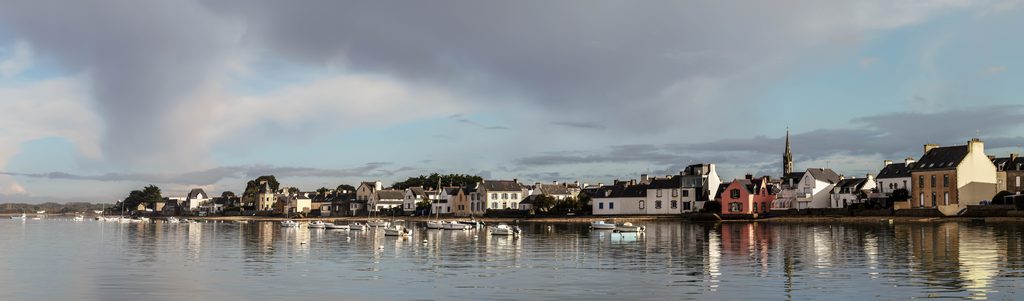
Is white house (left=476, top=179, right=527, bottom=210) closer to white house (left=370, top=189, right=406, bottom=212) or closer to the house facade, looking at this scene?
white house (left=370, top=189, right=406, bottom=212)

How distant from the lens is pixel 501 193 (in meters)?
156

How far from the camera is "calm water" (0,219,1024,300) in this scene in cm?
2978

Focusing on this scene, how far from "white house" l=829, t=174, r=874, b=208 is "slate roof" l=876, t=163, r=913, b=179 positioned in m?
2.02

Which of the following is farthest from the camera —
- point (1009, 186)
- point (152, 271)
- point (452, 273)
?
point (1009, 186)

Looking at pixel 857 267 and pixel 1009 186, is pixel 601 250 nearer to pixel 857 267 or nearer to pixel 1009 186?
pixel 857 267

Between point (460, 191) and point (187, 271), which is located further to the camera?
point (460, 191)

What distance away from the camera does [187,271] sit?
40.0 m

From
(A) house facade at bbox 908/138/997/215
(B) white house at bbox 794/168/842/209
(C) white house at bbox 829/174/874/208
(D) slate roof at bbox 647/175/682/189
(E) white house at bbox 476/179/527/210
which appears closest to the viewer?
(A) house facade at bbox 908/138/997/215

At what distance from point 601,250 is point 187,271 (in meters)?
24.4

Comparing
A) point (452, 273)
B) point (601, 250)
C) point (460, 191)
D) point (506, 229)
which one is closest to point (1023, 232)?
point (601, 250)

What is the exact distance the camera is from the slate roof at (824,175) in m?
121

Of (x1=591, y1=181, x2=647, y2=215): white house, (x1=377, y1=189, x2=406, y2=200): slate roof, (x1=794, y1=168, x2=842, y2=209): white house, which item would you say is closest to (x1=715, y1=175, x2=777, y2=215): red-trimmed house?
(x1=794, y1=168, x2=842, y2=209): white house

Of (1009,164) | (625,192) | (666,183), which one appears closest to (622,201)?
(625,192)

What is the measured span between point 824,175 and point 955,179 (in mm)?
24979
